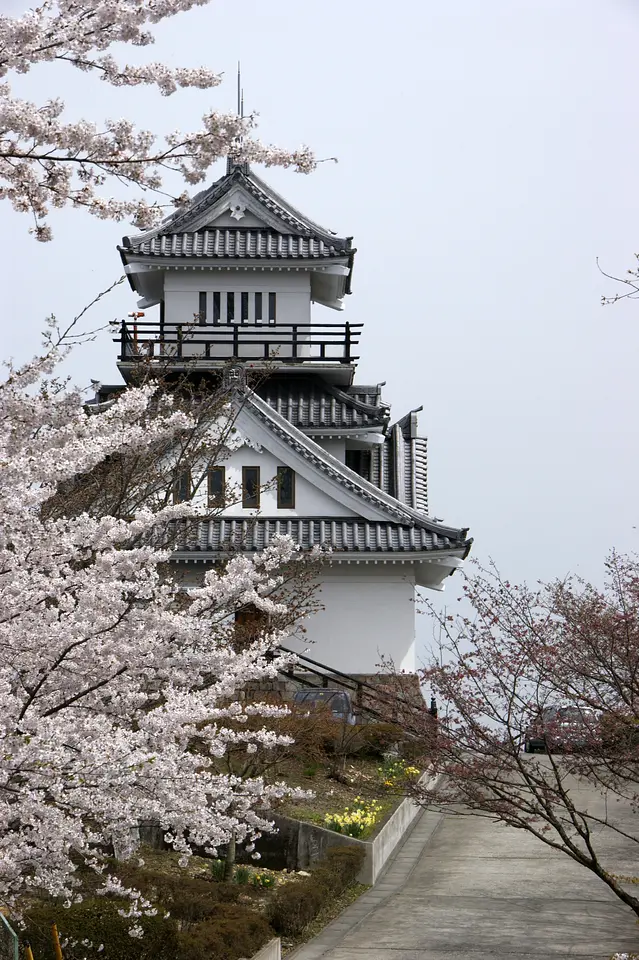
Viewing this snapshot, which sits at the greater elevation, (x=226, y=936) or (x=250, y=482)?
(x=250, y=482)

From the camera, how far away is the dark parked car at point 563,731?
11109mm

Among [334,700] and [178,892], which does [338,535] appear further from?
[178,892]

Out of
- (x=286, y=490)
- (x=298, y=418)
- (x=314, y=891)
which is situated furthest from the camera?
(x=298, y=418)

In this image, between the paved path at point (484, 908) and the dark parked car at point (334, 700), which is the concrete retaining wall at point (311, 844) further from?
the dark parked car at point (334, 700)

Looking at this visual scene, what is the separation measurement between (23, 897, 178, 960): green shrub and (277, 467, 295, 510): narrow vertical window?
1747 cm

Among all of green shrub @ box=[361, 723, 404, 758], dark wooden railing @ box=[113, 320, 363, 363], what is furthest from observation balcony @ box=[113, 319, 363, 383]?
green shrub @ box=[361, 723, 404, 758]

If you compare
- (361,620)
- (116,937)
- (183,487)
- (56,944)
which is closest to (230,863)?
(116,937)

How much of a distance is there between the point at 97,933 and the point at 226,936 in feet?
4.29

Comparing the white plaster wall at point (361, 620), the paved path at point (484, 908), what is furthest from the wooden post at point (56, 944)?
the white plaster wall at point (361, 620)

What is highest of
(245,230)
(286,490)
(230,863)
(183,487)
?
(245,230)

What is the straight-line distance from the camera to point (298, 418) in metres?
29.6

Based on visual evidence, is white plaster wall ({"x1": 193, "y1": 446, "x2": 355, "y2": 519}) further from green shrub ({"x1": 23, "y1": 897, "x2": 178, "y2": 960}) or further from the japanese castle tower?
green shrub ({"x1": 23, "y1": 897, "x2": 178, "y2": 960})

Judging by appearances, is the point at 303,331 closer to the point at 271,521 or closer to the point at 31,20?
the point at 271,521

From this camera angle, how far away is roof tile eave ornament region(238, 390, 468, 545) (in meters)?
26.8
